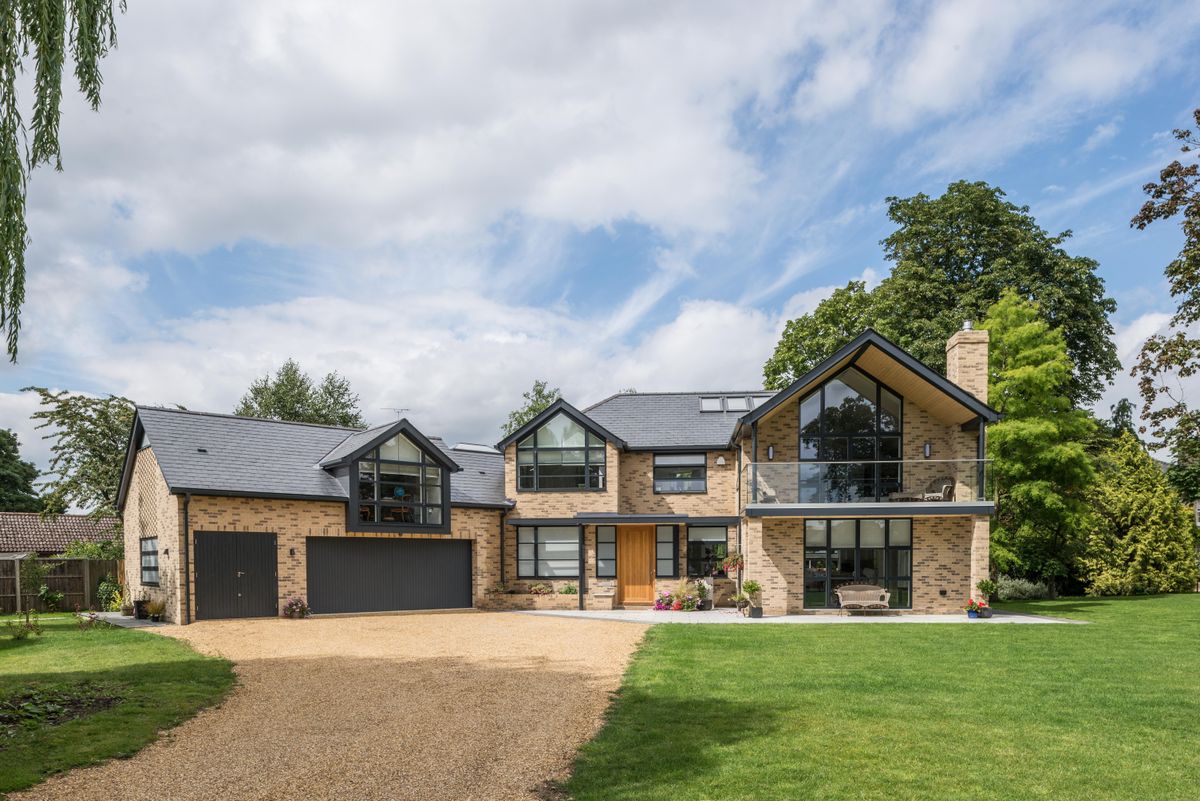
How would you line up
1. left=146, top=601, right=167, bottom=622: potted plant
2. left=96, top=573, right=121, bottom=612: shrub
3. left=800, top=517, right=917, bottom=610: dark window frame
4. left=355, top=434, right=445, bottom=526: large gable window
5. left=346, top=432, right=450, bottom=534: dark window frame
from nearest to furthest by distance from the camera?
left=146, top=601, right=167, bottom=622: potted plant, left=800, top=517, right=917, bottom=610: dark window frame, left=346, top=432, right=450, bottom=534: dark window frame, left=355, top=434, right=445, bottom=526: large gable window, left=96, top=573, right=121, bottom=612: shrub

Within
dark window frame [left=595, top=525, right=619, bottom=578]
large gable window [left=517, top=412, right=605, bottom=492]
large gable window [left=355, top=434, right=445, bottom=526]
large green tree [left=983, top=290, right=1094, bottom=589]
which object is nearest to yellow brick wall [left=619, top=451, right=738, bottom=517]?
dark window frame [left=595, top=525, right=619, bottom=578]

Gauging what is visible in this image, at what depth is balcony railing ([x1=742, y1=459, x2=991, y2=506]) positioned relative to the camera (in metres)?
20.2

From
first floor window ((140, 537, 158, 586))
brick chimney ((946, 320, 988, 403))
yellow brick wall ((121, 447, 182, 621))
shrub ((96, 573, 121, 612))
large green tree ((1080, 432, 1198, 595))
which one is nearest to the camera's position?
yellow brick wall ((121, 447, 182, 621))

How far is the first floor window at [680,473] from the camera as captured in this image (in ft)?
80.1

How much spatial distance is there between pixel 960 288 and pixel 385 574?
2183 cm

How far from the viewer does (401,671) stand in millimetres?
12000

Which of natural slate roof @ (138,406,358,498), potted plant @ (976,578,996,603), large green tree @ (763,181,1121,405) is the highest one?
large green tree @ (763,181,1121,405)

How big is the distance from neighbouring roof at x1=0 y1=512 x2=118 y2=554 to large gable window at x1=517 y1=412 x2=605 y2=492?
1516 centimetres

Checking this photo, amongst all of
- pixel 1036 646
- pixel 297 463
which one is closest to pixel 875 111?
pixel 1036 646

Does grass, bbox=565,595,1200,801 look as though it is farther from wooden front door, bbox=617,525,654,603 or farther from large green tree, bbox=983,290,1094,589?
large green tree, bbox=983,290,1094,589

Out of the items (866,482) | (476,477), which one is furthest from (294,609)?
(866,482)

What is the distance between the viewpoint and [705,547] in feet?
78.8

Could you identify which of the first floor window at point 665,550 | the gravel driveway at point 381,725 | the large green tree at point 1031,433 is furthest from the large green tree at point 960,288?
the gravel driveway at point 381,725

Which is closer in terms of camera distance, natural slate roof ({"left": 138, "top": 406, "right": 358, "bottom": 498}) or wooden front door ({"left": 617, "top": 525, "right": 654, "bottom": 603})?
natural slate roof ({"left": 138, "top": 406, "right": 358, "bottom": 498})
